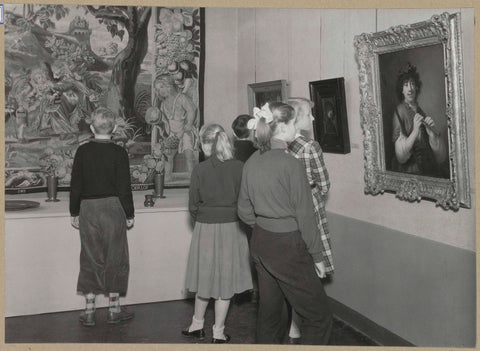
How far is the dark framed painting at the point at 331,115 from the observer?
516 centimetres

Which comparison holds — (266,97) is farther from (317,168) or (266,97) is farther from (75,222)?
(75,222)

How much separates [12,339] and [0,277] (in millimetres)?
631

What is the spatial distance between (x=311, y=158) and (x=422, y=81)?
0.98 m

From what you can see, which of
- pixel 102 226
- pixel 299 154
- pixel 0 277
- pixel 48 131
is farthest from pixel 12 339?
pixel 299 154

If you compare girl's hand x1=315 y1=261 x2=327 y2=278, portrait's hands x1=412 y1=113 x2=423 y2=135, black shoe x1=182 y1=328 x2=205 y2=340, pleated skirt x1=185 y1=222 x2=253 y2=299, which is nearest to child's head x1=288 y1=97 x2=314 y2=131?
portrait's hands x1=412 y1=113 x2=423 y2=135

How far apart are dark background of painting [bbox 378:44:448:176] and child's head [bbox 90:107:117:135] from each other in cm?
229

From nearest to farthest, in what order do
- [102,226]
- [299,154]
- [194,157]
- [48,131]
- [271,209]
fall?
[271,209]
[299,154]
[102,226]
[48,131]
[194,157]

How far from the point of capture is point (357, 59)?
15.8 ft

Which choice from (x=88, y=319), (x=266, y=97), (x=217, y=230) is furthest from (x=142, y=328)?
(x=266, y=97)

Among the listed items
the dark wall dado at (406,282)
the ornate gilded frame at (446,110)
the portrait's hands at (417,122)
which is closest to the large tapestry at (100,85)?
the dark wall dado at (406,282)

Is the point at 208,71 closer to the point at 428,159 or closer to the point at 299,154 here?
the point at 299,154

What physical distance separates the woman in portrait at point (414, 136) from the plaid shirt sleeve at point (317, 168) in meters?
0.55

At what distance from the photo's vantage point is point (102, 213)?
5277 millimetres

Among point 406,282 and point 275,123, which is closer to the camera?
point 275,123
